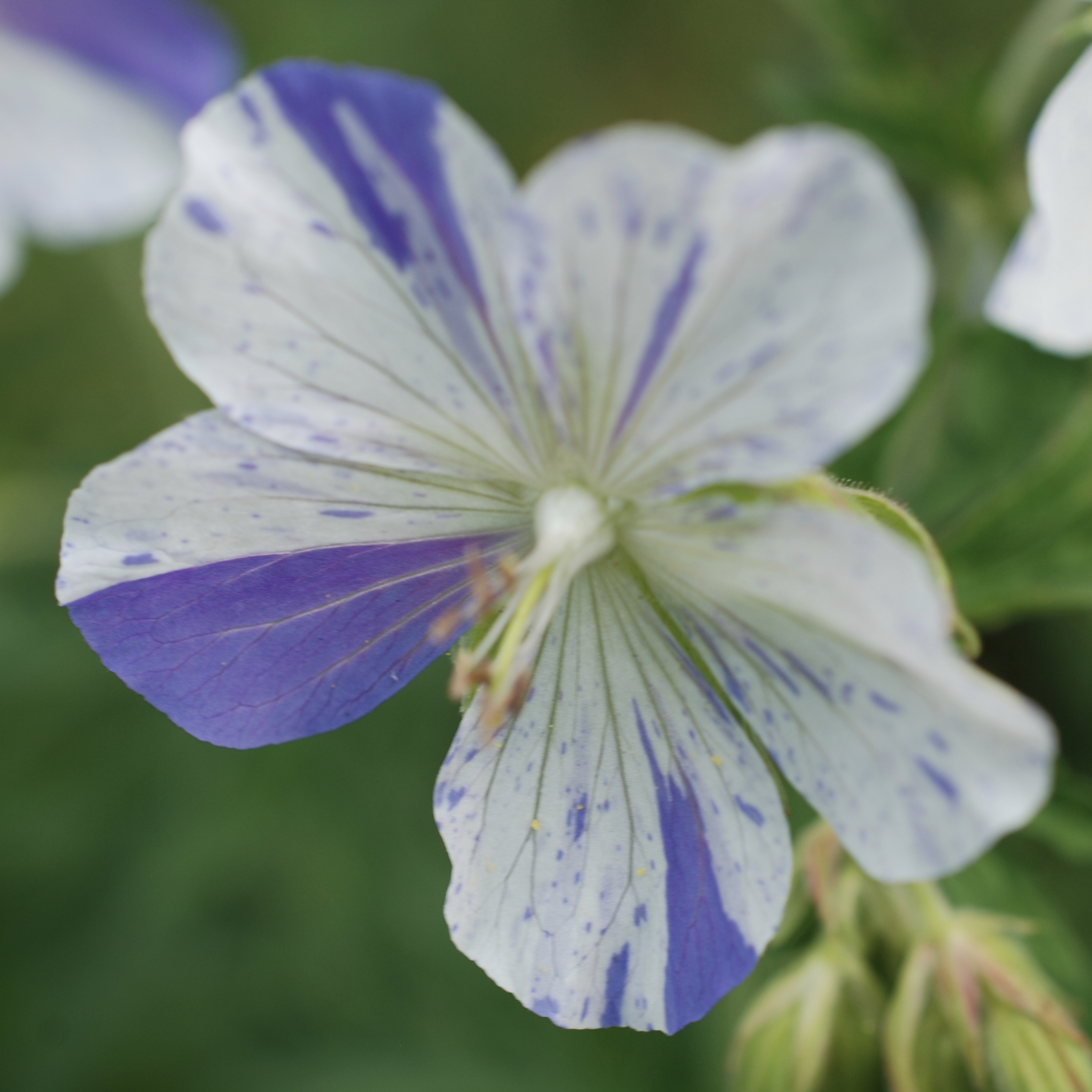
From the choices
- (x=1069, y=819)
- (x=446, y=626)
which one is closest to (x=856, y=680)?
(x=446, y=626)

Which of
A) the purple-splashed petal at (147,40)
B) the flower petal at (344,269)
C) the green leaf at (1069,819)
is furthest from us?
the purple-splashed petal at (147,40)

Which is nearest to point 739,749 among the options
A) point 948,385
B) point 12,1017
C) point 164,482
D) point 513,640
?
point 513,640

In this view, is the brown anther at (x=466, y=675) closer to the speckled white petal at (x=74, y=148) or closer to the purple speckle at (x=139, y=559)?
the purple speckle at (x=139, y=559)

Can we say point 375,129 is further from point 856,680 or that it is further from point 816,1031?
point 816,1031

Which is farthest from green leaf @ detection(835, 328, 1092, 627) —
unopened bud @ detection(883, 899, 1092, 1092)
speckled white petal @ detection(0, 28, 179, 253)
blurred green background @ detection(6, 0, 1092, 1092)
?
speckled white petal @ detection(0, 28, 179, 253)

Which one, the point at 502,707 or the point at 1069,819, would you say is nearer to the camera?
the point at 502,707

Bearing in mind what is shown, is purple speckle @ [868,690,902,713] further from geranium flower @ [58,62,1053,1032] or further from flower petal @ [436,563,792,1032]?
flower petal @ [436,563,792,1032]

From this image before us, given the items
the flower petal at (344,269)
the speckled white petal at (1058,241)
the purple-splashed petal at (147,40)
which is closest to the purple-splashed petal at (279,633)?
the flower petal at (344,269)
